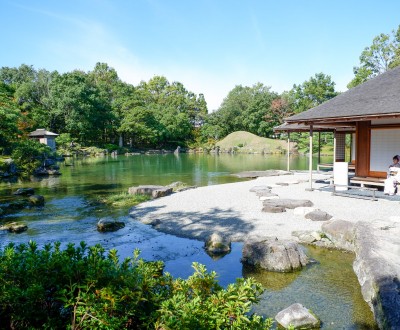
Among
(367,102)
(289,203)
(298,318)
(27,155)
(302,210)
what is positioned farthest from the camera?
(27,155)

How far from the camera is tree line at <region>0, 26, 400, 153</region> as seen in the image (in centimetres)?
4103

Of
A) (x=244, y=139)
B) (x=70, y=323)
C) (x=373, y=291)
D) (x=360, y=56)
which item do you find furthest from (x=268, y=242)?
(x=244, y=139)

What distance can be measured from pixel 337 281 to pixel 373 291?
1.28 metres

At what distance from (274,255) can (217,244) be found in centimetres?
147

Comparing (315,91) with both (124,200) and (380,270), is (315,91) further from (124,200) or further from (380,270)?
(380,270)

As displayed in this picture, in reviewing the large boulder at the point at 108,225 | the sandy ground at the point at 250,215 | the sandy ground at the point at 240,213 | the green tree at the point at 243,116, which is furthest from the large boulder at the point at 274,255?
the green tree at the point at 243,116

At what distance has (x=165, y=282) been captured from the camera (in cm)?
304

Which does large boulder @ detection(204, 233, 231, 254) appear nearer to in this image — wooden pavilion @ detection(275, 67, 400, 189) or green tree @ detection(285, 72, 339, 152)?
wooden pavilion @ detection(275, 67, 400, 189)

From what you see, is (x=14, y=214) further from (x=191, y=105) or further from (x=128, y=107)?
(x=191, y=105)

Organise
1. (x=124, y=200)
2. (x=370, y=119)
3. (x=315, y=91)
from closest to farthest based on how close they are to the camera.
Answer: (x=370, y=119), (x=124, y=200), (x=315, y=91)

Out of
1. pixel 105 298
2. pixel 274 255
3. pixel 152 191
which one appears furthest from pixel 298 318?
pixel 152 191

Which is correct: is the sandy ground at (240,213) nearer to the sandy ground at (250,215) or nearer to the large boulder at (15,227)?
the sandy ground at (250,215)

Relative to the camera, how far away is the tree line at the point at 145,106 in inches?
1615

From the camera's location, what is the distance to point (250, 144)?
51438 mm
